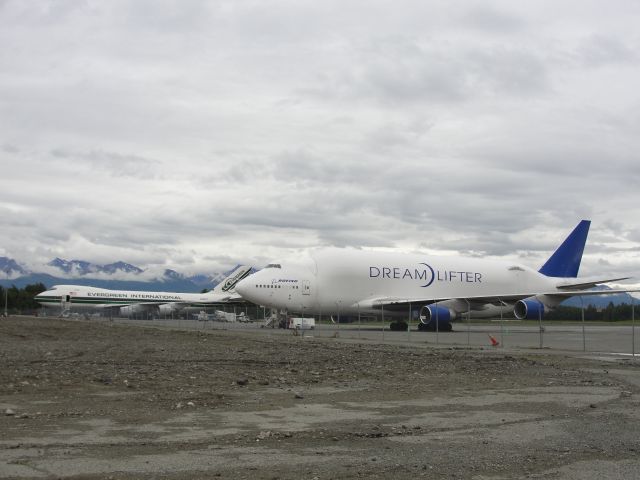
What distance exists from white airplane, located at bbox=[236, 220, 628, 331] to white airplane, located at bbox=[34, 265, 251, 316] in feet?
117

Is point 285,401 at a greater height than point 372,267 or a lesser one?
lesser

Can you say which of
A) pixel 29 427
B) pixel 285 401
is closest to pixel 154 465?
pixel 29 427

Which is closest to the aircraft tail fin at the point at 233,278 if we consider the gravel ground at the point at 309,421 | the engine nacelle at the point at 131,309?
the engine nacelle at the point at 131,309

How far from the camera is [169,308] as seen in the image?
283 ft

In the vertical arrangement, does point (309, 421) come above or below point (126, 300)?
below

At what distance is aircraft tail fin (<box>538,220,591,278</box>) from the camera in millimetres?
54125

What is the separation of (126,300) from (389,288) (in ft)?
151

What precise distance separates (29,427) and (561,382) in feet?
32.2

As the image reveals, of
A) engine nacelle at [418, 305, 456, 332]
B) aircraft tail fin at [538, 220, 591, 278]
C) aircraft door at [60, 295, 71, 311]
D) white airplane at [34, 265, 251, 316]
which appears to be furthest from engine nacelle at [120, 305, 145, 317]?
engine nacelle at [418, 305, 456, 332]

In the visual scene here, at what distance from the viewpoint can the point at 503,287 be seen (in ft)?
167

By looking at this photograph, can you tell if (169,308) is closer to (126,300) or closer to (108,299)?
(126,300)

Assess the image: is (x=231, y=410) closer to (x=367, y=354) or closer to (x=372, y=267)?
(x=367, y=354)

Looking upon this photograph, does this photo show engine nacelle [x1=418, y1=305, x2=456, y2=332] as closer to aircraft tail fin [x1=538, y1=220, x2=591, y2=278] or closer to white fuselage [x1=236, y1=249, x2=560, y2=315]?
white fuselage [x1=236, y1=249, x2=560, y2=315]

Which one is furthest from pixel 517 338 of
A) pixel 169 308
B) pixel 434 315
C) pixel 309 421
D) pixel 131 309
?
pixel 169 308
